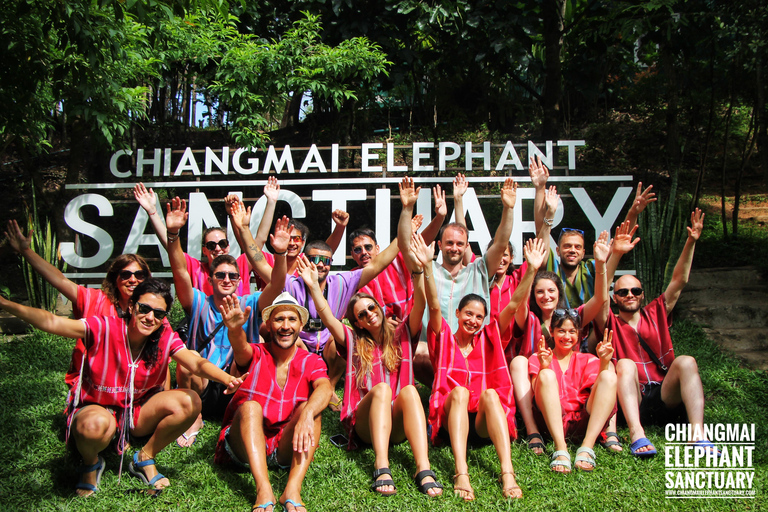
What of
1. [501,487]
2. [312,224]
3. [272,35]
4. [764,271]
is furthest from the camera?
[312,224]

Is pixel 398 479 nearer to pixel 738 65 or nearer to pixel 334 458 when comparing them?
pixel 334 458

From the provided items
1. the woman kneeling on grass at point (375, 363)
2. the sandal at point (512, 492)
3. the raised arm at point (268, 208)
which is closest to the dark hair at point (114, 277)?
the woman kneeling on grass at point (375, 363)

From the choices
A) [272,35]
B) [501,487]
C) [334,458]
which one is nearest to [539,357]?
[501,487]

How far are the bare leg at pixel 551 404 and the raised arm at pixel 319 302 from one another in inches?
50.5

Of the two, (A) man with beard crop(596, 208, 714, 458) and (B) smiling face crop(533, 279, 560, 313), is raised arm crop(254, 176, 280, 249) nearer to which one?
(B) smiling face crop(533, 279, 560, 313)

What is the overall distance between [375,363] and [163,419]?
1.30 m

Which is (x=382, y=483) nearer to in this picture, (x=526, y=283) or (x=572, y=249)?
(x=526, y=283)

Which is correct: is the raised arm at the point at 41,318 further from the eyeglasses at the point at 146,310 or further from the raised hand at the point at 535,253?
the raised hand at the point at 535,253

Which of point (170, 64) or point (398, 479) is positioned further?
point (170, 64)

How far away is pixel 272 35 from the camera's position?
9.60m

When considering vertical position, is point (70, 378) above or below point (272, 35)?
below

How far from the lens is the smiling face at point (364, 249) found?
5.17 metres

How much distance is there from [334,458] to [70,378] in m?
1.68

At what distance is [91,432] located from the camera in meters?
3.58
